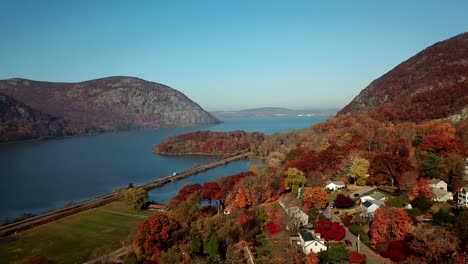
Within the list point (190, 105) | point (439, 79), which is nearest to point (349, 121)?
point (439, 79)

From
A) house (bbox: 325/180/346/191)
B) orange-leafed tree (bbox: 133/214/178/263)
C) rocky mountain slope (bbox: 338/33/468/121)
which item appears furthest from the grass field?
rocky mountain slope (bbox: 338/33/468/121)

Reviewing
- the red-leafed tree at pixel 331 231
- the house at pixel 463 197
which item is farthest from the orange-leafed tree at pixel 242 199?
the house at pixel 463 197

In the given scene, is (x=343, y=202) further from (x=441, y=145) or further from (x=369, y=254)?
(x=441, y=145)

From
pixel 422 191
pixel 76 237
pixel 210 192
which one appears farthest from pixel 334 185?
pixel 76 237

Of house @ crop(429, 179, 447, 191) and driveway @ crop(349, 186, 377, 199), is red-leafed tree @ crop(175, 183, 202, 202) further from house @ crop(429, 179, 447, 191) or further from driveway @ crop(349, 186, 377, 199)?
house @ crop(429, 179, 447, 191)

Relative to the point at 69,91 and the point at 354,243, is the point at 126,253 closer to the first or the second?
the point at 354,243

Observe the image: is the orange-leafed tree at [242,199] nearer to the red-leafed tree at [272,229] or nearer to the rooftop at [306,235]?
the red-leafed tree at [272,229]
